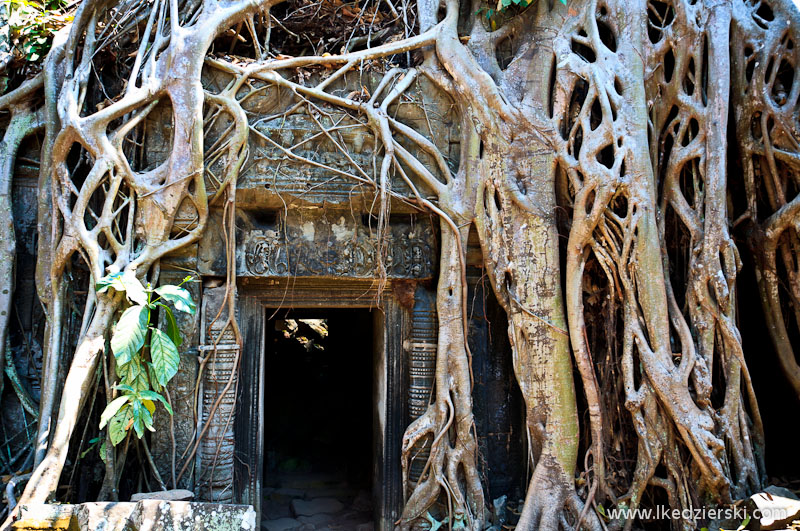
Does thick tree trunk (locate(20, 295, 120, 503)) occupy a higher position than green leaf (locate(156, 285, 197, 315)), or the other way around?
green leaf (locate(156, 285, 197, 315))

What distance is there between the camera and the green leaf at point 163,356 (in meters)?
3.01

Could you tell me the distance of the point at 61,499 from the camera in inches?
124

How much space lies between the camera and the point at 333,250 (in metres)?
3.55

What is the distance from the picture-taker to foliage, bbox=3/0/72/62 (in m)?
3.67

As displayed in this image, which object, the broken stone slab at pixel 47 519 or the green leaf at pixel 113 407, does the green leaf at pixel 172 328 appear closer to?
the green leaf at pixel 113 407

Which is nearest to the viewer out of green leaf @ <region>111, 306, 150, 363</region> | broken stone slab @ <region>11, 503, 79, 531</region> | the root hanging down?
broken stone slab @ <region>11, 503, 79, 531</region>

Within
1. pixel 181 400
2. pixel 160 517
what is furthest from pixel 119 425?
pixel 160 517

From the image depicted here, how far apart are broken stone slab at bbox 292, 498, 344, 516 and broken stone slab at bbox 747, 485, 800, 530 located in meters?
2.80

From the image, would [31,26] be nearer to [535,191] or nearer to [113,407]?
[113,407]

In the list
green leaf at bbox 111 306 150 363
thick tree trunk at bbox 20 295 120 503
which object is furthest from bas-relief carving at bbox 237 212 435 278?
thick tree trunk at bbox 20 295 120 503

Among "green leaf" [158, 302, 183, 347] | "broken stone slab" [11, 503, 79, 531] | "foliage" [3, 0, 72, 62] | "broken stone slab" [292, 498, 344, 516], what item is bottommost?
"broken stone slab" [292, 498, 344, 516]

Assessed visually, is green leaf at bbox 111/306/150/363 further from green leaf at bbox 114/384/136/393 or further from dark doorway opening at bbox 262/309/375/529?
dark doorway opening at bbox 262/309/375/529

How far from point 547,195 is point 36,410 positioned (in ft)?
11.0

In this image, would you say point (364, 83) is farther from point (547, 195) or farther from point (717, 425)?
point (717, 425)
